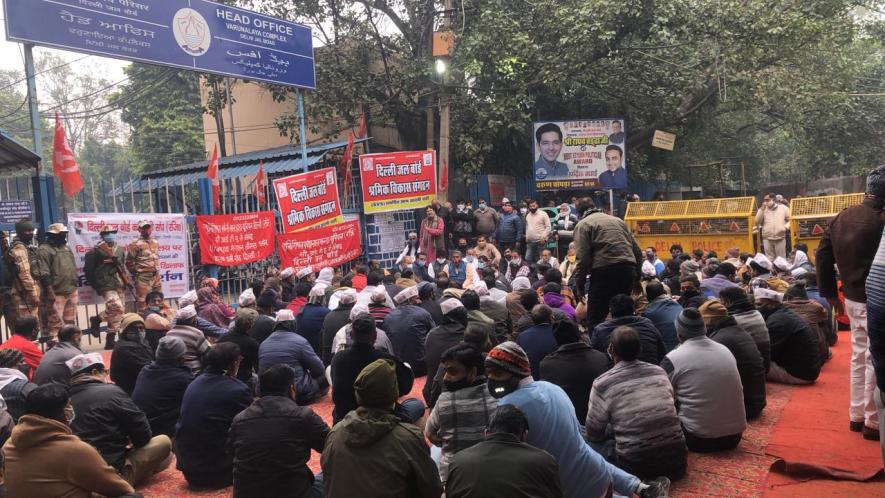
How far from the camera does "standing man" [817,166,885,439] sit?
4340 millimetres

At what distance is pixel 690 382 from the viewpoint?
4.88m

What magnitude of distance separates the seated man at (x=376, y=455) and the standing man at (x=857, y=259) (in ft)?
9.74

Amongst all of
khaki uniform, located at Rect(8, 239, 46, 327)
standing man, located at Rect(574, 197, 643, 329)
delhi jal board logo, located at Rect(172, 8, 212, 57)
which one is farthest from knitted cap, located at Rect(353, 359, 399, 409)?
delhi jal board logo, located at Rect(172, 8, 212, 57)

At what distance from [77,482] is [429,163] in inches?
459

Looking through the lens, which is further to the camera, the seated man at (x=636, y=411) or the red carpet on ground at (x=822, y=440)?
the red carpet on ground at (x=822, y=440)

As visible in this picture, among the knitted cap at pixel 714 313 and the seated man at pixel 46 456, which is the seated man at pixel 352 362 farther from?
the knitted cap at pixel 714 313

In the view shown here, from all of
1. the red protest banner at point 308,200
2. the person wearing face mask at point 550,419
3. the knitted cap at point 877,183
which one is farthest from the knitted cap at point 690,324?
the red protest banner at point 308,200

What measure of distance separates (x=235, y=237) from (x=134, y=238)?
1.68 meters

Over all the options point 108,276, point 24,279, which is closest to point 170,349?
point 24,279

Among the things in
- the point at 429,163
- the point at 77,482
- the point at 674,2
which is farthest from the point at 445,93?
the point at 77,482

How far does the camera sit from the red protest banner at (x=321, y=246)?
11.9 metres

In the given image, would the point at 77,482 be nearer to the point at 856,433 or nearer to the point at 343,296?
the point at 343,296

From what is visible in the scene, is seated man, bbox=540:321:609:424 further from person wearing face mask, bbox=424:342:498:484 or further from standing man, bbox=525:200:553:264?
standing man, bbox=525:200:553:264

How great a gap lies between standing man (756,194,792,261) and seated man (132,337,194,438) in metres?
11.6
